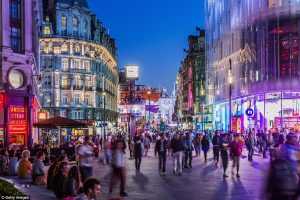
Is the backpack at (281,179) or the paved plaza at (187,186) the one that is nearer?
the backpack at (281,179)

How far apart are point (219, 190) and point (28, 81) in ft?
90.3

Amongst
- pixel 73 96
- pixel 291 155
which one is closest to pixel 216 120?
pixel 73 96

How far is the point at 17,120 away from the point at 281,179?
33.7 meters

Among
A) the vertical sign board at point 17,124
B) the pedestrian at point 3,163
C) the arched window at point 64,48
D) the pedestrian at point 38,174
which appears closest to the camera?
the pedestrian at point 38,174

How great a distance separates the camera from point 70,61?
89.7 m

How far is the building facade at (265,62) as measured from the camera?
53156 millimetres

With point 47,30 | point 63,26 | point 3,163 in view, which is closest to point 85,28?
point 63,26

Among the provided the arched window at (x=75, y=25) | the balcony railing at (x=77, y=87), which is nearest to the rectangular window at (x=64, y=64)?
the balcony railing at (x=77, y=87)

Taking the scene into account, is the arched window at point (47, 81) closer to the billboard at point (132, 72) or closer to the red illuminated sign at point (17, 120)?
the billboard at point (132, 72)

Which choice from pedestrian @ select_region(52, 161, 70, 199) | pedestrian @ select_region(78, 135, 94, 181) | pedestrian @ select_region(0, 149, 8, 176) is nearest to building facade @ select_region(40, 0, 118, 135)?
pedestrian @ select_region(0, 149, 8, 176)

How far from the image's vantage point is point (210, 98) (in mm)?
82438

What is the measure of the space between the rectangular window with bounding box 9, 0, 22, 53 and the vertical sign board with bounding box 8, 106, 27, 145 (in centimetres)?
484

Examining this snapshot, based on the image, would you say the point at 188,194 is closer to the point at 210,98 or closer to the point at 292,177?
the point at 292,177

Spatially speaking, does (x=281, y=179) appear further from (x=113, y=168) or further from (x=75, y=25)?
(x=75, y=25)
